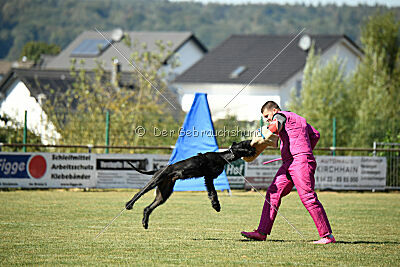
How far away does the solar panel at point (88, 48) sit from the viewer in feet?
236

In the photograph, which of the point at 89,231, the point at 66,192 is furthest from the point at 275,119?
→ the point at 66,192

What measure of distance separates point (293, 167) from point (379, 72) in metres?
30.3

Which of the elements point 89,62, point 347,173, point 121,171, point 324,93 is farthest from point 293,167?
point 89,62

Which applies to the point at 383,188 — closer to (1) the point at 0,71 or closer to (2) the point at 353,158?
(2) the point at 353,158

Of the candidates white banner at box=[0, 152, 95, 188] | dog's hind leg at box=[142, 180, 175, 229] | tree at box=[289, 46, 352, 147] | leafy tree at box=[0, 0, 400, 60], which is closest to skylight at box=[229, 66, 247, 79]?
tree at box=[289, 46, 352, 147]

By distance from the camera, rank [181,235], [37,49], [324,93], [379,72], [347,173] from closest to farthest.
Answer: [181,235] → [347,173] → [324,93] → [379,72] → [37,49]

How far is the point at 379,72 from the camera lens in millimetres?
37781

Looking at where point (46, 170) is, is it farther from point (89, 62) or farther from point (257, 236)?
point (89, 62)

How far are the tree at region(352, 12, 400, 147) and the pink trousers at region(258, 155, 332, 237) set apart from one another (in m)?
19.9

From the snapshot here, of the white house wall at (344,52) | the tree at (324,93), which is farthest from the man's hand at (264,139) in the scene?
the white house wall at (344,52)

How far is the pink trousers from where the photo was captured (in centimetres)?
901

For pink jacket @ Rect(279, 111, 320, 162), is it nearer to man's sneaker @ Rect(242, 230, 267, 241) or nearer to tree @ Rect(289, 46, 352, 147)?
man's sneaker @ Rect(242, 230, 267, 241)

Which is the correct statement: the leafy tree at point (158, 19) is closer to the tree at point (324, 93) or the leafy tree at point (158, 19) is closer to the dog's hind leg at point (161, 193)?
the tree at point (324, 93)

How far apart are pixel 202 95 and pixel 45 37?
419 ft
